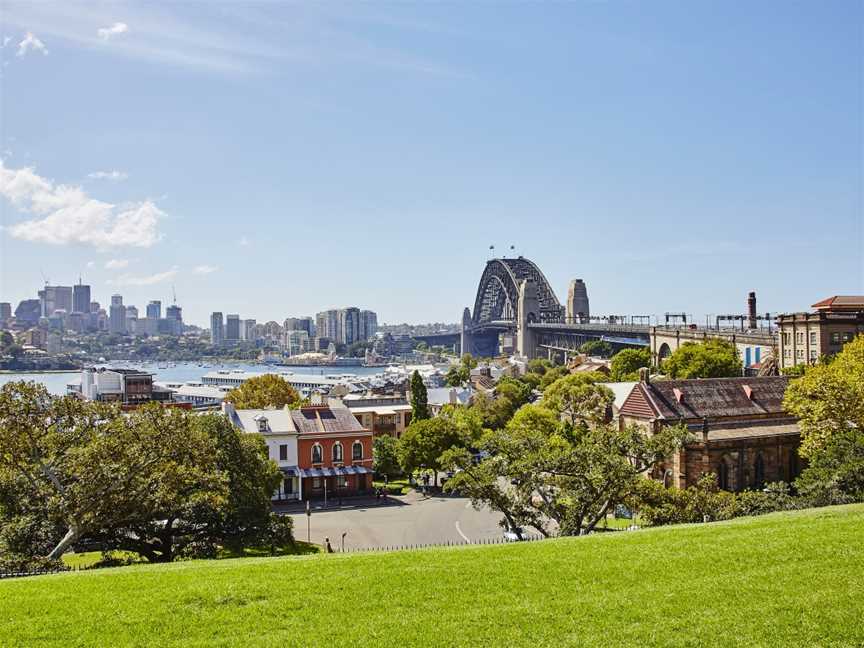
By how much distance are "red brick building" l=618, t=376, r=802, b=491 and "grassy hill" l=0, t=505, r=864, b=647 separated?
25.9 meters

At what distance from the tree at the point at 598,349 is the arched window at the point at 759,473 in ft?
348

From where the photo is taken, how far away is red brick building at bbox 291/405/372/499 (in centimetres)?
5006

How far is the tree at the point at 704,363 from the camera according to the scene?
7362cm

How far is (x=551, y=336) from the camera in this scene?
635 feet

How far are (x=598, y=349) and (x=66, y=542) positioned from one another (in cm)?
13774

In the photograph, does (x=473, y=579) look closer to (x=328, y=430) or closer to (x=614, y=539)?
(x=614, y=539)

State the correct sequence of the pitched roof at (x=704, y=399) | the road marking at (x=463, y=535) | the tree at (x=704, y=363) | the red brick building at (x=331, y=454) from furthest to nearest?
the tree at (x=704, y=363) < the red brick building at (x=331, y=454) < the pitched roof at (x=704, y=399) < the road marking at (x=463, y=535)

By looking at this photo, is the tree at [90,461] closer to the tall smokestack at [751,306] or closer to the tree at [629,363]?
the tree at [629,363]

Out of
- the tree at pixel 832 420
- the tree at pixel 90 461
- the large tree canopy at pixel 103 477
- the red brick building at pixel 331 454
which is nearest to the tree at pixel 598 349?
the red brick building at pixel 331 454

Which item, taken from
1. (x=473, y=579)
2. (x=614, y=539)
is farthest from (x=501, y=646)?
(x=614, y=539)

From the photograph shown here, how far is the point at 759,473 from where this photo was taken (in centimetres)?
4372

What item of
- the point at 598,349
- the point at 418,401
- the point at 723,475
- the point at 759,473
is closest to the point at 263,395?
the point at 418,401

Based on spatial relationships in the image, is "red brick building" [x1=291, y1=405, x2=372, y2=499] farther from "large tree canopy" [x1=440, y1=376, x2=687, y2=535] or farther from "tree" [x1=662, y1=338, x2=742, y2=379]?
"tree" [x1=662, y1=338, x2=742, y2=379]

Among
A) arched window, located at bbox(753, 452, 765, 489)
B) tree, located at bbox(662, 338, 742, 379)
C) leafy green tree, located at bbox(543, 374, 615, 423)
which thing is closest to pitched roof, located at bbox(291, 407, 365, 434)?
leafy green tree, located at bbox(543, 374, 615, 423)
